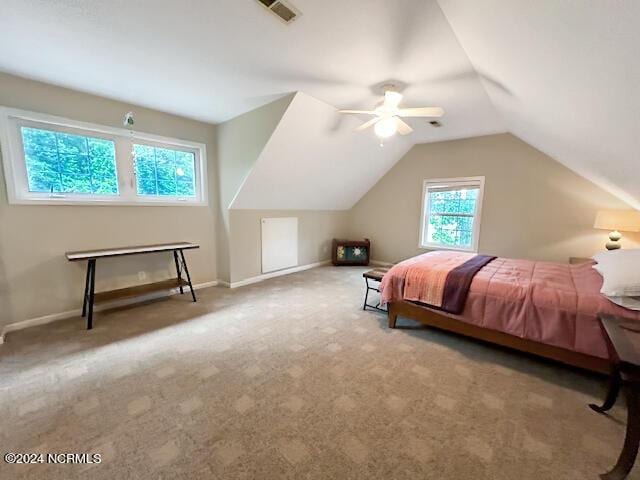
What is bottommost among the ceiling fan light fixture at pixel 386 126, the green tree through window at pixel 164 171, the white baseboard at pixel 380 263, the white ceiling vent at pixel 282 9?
the white baseboard at pixel 380 263

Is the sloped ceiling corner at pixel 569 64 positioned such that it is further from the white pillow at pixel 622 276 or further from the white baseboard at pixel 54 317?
the white baseboard at pixel 54 317

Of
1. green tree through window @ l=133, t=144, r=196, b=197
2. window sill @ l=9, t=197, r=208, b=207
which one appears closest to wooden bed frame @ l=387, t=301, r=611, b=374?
window sill @ l=9, t=197, r=208, b=207

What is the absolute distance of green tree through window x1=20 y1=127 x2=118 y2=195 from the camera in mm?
2570

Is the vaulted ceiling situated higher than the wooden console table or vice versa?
the vaulted ceiling

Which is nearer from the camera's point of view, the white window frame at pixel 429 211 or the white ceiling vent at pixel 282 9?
the white ceiling vent at pixel 282 9

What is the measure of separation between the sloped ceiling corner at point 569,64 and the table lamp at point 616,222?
0.73 metres

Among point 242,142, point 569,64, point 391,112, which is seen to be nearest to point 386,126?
point 391,112

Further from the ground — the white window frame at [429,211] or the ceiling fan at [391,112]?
the ceiling fan at [391,112]

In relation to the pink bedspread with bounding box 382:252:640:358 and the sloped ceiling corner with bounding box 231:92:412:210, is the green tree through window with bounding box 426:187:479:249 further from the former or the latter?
the pink bedspread with bounding box 382:252:640:358

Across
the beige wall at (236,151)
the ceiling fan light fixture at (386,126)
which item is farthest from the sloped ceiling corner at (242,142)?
the ceiling fan light fixture at (386,126)

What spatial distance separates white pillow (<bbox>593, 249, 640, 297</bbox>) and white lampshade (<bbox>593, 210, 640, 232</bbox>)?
125 centimetres

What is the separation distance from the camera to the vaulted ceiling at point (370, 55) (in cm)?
127

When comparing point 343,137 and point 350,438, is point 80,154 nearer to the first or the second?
point 343,137

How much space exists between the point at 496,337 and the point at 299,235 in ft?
11.5
